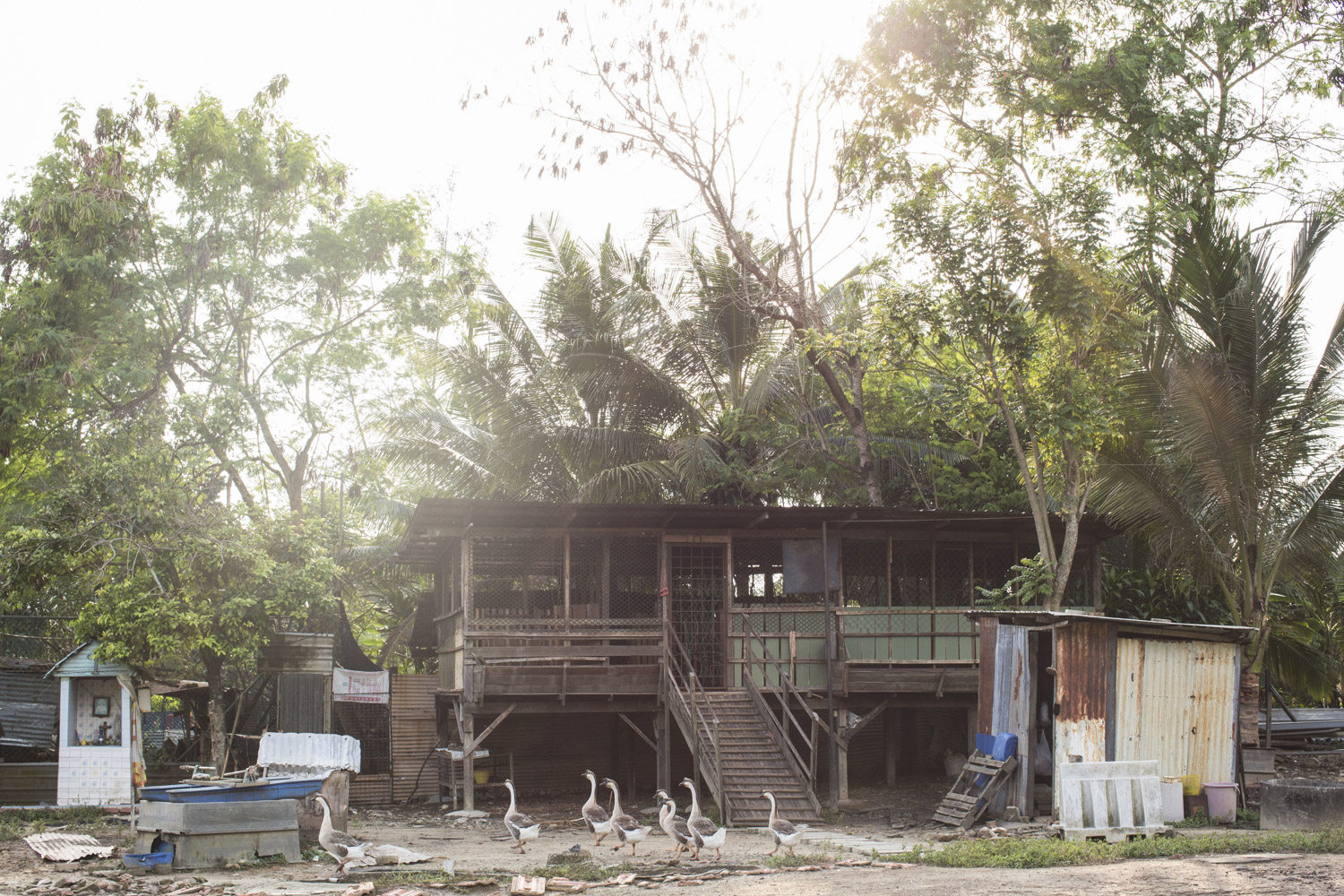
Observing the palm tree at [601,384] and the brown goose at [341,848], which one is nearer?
the brown goose at [341,848]

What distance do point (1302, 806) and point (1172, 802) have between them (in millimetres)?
1322

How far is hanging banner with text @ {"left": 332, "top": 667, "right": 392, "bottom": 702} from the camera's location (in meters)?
19.2

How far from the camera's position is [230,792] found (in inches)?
471

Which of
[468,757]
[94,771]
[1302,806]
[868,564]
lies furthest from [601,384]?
[1302,806]

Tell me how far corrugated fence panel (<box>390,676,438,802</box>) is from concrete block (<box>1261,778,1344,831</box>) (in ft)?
41.3

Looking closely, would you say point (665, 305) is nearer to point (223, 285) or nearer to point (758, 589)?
point (758, 589)

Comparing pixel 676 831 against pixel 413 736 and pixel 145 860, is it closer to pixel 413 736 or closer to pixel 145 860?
pixel 145 860

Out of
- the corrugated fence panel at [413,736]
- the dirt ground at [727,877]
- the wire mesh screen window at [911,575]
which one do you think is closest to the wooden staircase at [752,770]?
the dirt ground at [727,877]

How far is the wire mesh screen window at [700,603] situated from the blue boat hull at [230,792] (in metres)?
6.36

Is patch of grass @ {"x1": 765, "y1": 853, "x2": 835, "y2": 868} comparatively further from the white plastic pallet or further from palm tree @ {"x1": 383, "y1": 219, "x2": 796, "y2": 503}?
palm tree @ {"x1": 383, "y1": 219, "x2": 796, "y2": 503}

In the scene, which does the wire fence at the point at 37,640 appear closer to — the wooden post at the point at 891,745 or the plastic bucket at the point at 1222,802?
the wooden post at the point at 891,745

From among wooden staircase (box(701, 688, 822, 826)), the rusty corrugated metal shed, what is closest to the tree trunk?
wooden staircase (box(701, 688, 822, 826))

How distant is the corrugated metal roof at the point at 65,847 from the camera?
11.9 metres

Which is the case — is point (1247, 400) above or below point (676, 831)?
above
